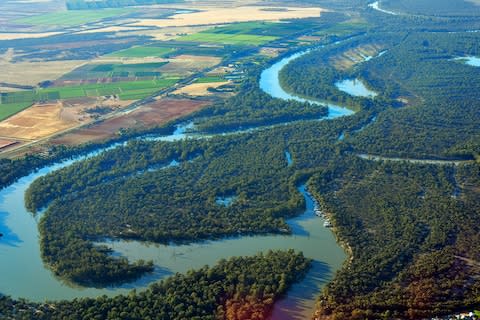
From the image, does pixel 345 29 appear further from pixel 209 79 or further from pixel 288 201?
pixel 288 201

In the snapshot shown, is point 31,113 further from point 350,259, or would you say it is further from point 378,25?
point 378,25

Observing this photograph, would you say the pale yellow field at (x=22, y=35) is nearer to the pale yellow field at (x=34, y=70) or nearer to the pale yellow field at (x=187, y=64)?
the pale yellow field at (x=34, y=70)

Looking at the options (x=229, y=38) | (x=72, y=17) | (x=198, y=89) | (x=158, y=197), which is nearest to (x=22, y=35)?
(x=72, y=17)

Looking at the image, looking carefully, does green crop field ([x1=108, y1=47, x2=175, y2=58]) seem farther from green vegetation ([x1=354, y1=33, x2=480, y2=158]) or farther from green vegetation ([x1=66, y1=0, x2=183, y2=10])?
green vegetation ([x1=66, y1=0, x2=183, y2=10])

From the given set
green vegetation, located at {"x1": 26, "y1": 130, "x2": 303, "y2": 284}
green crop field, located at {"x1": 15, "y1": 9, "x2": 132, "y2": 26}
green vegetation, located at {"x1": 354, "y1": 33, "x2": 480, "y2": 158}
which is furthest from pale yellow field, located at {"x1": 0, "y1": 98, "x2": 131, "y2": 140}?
green crop field, located at {"x1": 15, "y1": 9, "x2": 132, "y2": 26}

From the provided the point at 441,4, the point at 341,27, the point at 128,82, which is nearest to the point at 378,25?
the point at 341,27

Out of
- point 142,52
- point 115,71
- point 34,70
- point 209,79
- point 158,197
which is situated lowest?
point 158,197

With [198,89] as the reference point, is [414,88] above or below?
below

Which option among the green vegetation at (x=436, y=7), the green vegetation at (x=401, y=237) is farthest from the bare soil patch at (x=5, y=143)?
the green vegetation at (x=436, y=7)
